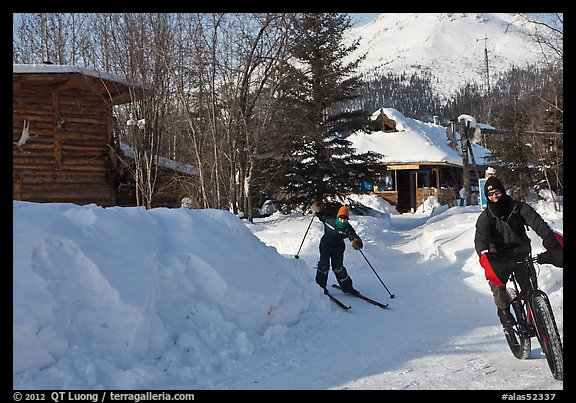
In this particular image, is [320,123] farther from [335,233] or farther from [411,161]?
[335,233]

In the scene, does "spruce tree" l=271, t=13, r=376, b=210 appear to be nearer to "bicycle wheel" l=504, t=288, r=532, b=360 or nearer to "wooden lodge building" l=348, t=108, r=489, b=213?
"wooden lodge building" l=348, t=108, r=489, b=213

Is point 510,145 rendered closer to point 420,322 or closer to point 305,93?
point 305,93

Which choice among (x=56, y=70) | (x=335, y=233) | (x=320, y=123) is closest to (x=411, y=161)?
(x=320, y=123)

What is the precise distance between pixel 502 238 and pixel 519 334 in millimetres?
944

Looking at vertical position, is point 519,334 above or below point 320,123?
below

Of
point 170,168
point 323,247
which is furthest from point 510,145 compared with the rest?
point 323,247

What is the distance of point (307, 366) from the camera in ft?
17.1

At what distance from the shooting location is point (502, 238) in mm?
5098

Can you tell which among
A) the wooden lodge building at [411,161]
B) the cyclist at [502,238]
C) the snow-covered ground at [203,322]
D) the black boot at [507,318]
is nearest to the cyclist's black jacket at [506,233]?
the cyclist at [502,238]

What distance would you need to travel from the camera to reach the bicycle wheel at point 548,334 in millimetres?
4293

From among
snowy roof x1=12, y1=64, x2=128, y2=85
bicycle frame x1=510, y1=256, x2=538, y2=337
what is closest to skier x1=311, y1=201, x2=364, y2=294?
bicycle frame x1=510, y1=256, x2=538, y2=337

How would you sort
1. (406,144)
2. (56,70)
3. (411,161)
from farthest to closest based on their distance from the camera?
(406,144)
(411,161)
(56,70)

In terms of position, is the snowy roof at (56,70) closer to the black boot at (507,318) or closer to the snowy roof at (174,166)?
the snowy roof at (174,166)

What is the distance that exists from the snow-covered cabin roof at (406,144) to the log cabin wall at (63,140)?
57.5 ft
